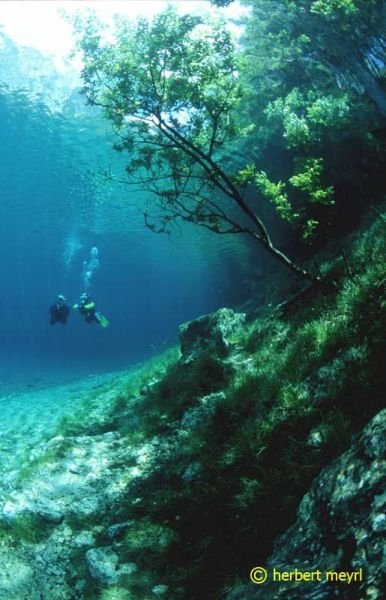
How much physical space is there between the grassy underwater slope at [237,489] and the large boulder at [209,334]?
7.33ft

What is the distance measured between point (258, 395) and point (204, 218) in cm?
359

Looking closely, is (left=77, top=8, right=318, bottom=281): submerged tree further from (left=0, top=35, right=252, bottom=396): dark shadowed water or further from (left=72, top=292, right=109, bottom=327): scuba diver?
(left=72, top=292, right=109, bottom=327): scuba diver

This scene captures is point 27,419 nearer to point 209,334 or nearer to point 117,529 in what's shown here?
Answer: point 209,334

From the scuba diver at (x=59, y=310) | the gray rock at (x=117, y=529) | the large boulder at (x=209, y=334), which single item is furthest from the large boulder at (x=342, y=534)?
the scuba diver at (x=59, y=310)

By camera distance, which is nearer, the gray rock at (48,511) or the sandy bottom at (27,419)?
the gray rock at (48,511)

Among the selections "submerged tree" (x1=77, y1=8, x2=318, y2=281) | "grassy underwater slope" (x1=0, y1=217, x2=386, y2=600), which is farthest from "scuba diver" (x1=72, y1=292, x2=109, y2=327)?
"submerged tree" (x1=77, y1=8, x2=318, y2=281)

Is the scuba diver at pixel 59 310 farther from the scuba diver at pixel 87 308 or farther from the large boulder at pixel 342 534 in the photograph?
the large boulder at pixel 342 534

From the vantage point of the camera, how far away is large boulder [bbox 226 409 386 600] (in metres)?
2.07

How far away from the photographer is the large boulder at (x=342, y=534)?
6.79 feet

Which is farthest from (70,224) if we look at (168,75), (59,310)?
(168,75)

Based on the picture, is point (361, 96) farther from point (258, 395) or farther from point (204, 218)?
point (258, 395)
